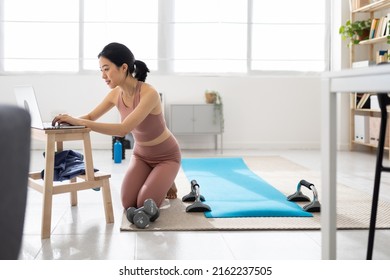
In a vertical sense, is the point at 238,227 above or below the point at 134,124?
below

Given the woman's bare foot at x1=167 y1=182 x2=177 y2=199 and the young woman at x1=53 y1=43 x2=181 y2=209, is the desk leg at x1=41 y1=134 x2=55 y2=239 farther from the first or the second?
the woman's bare foot at x1=167 y1=182 x2=177 y2=199

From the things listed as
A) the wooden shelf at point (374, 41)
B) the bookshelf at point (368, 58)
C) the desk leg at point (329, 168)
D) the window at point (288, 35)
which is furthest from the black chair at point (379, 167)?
the window at point (288, 35)

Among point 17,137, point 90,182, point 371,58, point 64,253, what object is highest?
point 371,58

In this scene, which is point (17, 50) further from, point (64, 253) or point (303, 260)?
point (303, 260)

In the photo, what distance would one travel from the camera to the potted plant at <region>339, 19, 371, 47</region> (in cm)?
561

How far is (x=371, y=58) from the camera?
588 cm

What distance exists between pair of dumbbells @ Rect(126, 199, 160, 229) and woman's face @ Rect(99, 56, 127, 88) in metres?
0.65

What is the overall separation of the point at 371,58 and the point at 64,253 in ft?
16.2

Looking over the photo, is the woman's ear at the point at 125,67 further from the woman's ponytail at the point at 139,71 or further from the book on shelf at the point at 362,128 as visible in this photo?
the book on shelf at the point at 362,128

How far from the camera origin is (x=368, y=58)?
19.5 feet

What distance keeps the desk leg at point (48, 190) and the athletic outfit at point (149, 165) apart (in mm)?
555

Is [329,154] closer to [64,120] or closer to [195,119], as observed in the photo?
[64,120]

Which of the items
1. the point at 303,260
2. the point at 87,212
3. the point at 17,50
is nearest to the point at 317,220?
the point at 303,260

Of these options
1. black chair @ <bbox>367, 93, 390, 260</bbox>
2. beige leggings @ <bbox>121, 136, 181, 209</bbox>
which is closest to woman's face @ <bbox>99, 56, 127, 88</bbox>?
beige leggings @ <bbox>121, 136, 181, 209</bbox>
